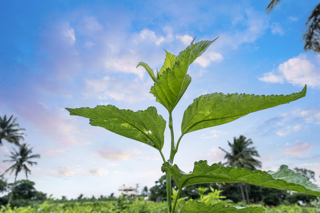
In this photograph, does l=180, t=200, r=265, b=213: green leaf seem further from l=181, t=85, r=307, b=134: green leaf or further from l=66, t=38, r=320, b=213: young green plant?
l=181, t=85, r=307, b=134: green leaf

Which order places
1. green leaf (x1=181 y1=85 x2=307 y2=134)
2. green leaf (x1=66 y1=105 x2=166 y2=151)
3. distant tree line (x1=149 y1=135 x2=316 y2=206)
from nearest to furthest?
green leaf (x1=181 y1=85 x2=307 y2=134), green leaf (x1=66 y1=105 x2=166 y2=151), distant tree line (x1=149 y1=135 x2=316 y2=206)

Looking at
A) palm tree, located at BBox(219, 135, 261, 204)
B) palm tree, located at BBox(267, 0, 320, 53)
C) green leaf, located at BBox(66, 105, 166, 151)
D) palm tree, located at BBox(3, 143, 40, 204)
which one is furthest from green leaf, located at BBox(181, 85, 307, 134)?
palm tree, located at BBox(3, 143, 40, 204)

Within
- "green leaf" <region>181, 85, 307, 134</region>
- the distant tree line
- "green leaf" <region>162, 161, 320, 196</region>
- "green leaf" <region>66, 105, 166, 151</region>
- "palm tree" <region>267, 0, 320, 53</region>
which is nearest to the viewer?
"green leaf" <region>162, 161, 320, 196</region>

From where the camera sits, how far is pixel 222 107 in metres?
0.81

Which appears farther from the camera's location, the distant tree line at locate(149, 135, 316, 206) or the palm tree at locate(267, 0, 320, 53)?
the distant tree line at locate(149, 135, 316, 206)

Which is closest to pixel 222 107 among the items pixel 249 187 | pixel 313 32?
pixel 313 32

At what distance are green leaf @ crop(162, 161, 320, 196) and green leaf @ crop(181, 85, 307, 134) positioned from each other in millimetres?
233

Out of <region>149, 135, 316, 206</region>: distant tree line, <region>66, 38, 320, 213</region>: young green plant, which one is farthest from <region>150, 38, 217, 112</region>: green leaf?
<region>149, 135, 316, 206</region>: distant tree line

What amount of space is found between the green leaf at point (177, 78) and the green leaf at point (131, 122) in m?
0.08

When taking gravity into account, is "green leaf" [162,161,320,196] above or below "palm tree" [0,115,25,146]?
below

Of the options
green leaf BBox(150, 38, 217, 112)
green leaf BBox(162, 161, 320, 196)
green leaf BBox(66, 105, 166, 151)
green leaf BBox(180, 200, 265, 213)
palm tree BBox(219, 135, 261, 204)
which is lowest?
green leaf BBox(180, 200, 265, 213)

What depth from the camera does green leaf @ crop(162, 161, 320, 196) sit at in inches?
20.9

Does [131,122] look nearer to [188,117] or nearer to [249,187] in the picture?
[188,117]

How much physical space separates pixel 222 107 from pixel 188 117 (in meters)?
0.16
